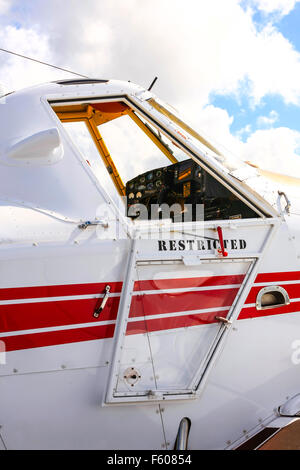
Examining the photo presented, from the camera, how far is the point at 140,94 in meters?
3.68

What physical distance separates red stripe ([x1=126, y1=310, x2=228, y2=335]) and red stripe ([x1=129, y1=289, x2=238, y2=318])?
0.06m

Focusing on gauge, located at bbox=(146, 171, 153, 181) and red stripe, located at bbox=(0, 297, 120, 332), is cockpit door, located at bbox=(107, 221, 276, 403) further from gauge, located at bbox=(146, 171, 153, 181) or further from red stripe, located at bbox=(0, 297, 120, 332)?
gauge, located at bbox=(146, 171, 153, 181)

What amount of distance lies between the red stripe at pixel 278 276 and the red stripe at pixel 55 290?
1201 millimetres

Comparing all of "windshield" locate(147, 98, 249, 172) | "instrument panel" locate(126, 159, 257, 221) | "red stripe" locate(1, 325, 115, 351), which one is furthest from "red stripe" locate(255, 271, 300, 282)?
"red stripe" locate(1, 325, 115, 351)

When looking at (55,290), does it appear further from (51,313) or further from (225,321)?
(225,321)

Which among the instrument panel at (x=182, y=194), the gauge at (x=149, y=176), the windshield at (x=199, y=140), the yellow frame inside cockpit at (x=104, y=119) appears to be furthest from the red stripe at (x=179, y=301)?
the gauge at (x=149, y=176)

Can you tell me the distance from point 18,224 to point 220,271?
1.62 m

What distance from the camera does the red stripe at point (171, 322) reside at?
295 cm

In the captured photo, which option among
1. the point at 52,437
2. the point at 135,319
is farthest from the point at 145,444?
the point at 135,319

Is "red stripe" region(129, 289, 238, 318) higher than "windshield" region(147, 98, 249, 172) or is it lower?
lower

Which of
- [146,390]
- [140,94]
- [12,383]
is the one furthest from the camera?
[140,94]

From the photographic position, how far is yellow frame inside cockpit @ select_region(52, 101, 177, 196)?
3972 millimetres

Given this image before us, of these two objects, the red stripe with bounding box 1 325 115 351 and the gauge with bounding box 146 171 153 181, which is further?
the gauge with bounding box 146 171 153 181
